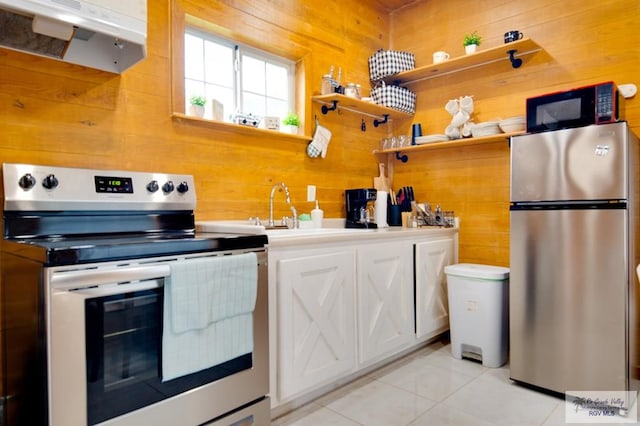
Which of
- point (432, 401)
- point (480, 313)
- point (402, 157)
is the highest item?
point (402, 157)

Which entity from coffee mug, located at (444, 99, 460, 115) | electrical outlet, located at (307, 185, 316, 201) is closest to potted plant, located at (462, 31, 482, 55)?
coffee mug, located at (444, 99, 460, 115)

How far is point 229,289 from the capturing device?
1.50m

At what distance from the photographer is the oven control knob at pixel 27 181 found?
1529 millimetres

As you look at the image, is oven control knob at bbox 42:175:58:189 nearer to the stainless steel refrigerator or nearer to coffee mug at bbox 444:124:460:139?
the stainless steel refrigerator

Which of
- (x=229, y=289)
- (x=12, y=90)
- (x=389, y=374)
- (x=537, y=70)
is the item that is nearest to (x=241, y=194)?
(x=229, y=289)

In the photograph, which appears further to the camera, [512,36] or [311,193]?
[311,193]

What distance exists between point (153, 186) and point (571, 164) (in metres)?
2.11

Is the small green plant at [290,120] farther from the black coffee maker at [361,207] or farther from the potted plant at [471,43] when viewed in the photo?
the potted plant at [471,43]

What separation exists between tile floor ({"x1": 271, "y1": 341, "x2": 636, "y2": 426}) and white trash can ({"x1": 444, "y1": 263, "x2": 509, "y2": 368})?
0.12 m

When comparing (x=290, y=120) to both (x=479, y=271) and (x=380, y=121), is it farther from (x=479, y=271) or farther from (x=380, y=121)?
(x=479, y=271)

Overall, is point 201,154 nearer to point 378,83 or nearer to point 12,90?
point 12,90

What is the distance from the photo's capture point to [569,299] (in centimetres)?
207

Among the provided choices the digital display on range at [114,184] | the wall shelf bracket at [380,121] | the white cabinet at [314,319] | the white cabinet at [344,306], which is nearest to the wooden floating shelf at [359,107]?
the wall shelf bracket at [380,121]

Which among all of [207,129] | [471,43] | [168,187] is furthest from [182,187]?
[471,43]
